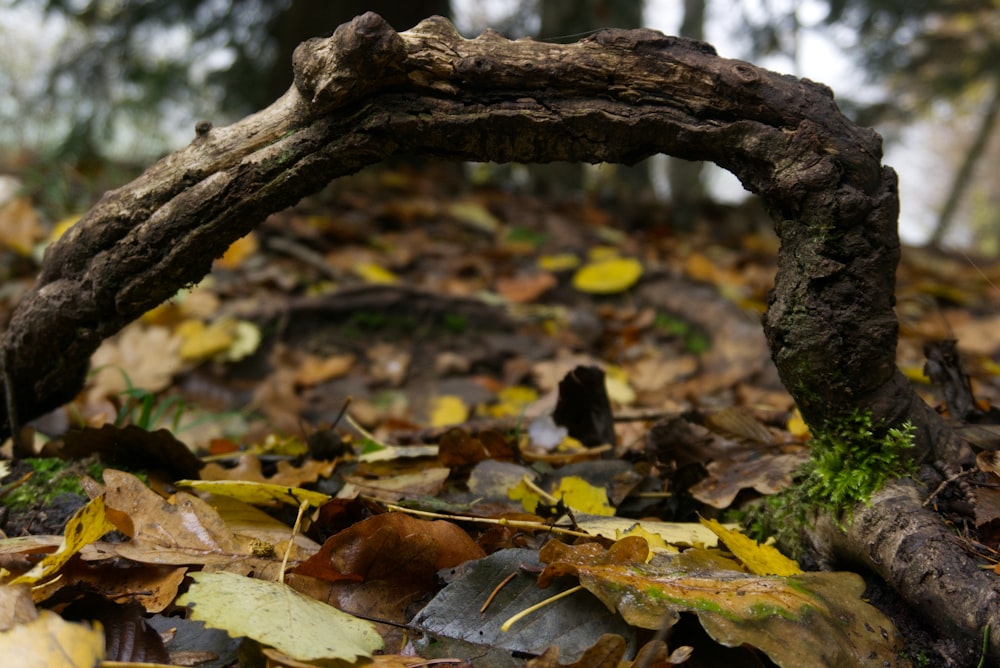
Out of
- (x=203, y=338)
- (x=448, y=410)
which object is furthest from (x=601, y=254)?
(x=203, y=338)

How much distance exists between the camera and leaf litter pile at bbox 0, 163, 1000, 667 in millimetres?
1066

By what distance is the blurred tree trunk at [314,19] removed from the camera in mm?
5234

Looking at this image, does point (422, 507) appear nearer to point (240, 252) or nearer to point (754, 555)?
point (754, 555)

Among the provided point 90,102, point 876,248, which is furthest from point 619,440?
point 90,102

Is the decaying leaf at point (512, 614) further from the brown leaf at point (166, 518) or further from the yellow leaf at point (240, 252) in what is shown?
the yellow leaf at point (240, 252)

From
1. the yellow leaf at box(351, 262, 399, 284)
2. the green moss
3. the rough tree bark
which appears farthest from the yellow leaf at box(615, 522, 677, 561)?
the yellow leaf at box(351, 262, 399, 284)

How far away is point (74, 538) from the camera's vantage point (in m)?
1.08

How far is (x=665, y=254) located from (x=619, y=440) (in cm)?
307

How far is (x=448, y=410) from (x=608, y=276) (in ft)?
5.02

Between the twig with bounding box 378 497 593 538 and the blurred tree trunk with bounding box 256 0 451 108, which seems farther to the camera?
the blurred tree trunk with bounding box 256 0 451 108

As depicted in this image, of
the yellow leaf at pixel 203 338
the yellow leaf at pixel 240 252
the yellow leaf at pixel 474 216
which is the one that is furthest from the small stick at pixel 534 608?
the yellow leaf at pixel 474 216

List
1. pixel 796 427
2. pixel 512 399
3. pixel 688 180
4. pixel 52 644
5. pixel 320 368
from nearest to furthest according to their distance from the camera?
1. pixel 52 644
2. pixel 796 427
3. pixel 512 399
4. pixel 320 368
5. pixel 688 180

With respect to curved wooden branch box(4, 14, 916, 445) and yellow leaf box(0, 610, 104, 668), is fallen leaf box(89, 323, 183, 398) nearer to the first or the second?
curved wooden branch box(4, 14, 916, 445)

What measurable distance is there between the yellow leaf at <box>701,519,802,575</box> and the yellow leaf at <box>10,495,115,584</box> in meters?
1.00
